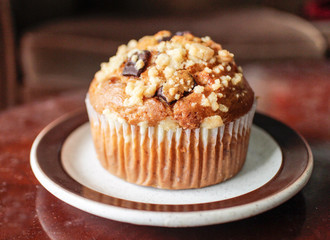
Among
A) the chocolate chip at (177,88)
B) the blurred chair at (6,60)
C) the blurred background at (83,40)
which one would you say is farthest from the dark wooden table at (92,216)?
the blurred chair at (6,60)

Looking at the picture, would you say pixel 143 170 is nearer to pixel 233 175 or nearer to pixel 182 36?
pixel 233 175

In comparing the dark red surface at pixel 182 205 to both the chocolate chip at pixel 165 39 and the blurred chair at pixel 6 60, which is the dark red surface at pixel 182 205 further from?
the blurred chair at pixel 6 60

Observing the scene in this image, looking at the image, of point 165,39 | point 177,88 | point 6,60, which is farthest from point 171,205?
point 6,60

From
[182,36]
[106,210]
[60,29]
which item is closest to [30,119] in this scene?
[182,36]

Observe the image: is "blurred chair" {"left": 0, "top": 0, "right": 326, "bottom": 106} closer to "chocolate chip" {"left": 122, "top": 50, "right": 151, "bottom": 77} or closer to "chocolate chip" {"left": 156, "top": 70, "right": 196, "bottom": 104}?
"chocolate chip" {"left": 122, "top": 50, "right": 151, "bottom": 77}

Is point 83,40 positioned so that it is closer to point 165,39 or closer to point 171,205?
point 165,39

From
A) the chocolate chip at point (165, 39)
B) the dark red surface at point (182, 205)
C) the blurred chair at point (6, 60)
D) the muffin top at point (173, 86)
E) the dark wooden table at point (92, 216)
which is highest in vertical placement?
the chocolate chip at point (165, 39)
